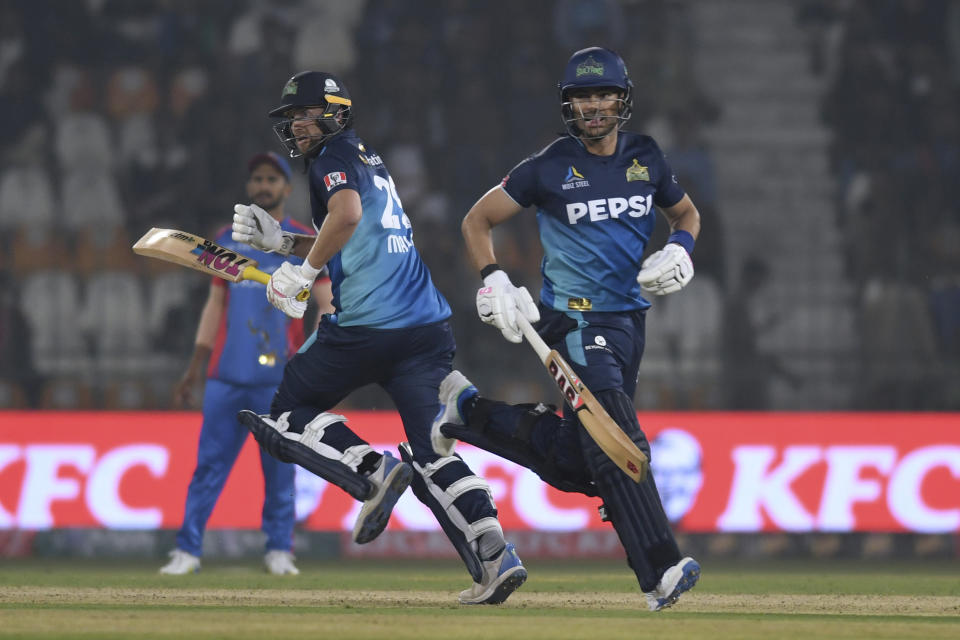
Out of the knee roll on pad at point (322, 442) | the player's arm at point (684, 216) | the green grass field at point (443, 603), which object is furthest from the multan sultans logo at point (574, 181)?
the green grass field at point (443, 603)

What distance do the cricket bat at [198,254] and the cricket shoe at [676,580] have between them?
198 centimetres

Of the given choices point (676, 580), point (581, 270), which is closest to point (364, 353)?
point (581, 270)

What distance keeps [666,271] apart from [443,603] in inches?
60.7

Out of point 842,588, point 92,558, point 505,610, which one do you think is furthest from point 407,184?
point 505,610

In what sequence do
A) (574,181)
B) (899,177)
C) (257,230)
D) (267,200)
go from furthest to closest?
(899,177) → (267,200) → (257,230) → (574,181)

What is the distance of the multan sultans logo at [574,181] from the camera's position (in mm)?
5574

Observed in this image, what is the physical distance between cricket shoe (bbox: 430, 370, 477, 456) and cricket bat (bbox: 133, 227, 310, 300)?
89cm

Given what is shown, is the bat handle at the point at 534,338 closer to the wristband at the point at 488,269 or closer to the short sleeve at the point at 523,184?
the wristband at the point at 488,269

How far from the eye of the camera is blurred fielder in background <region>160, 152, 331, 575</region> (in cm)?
738

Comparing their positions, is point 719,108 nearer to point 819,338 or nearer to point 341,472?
point 819,338

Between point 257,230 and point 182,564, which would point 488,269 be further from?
point 182,564

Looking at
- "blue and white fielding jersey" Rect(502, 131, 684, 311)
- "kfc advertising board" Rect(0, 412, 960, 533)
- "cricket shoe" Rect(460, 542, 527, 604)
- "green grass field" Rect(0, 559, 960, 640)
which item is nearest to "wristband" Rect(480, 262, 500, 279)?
"blue and white fielding jersey" Rect(502, 131, 684, 311)

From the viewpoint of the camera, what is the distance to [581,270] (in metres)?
5.59

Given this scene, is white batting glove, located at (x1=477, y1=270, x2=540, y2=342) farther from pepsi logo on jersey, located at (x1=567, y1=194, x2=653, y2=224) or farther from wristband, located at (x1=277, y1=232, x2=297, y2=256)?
wristband, located at (x1=277, y1=232, x2=297, y2=256)
